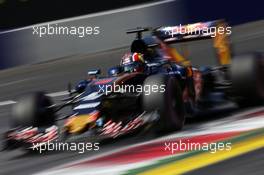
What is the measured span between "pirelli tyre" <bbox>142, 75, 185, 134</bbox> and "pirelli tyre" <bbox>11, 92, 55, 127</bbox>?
1.30 metres

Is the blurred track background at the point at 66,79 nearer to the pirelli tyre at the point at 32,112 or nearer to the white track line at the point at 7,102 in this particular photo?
the white track line at the point at 7,102

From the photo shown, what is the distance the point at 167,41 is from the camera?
10039 mm

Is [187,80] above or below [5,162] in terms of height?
above

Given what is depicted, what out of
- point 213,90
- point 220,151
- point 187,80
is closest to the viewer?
point 220,151

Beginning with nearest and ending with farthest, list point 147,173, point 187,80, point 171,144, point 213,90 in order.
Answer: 1. point 147,173
2. point 171,144
3. point 187,80
4. point 213,90

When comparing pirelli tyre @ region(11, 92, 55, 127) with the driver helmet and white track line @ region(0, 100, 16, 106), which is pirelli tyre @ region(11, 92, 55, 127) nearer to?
the driver helmet

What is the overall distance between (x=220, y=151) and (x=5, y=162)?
2498 mm

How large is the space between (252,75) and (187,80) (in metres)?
0.81

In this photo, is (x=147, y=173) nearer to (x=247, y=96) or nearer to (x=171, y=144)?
(x=171, y=144)

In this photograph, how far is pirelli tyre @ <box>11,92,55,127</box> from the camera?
8570 mm

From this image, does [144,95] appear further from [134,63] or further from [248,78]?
[248,78]

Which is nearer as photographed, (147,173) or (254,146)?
(147,173)

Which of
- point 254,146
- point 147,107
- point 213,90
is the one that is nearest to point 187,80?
point 213,90

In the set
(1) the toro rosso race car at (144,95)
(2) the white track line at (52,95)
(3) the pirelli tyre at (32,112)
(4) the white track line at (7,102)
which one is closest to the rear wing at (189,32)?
(1) the toro rosso race car at (144,95)
